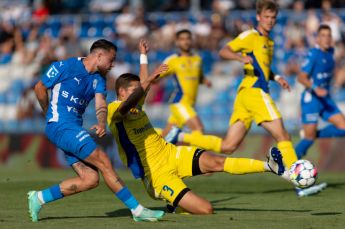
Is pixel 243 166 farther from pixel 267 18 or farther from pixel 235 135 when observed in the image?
pixel 267 18

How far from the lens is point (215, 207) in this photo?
38.4 ft

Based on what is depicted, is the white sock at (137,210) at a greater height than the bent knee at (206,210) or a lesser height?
greater

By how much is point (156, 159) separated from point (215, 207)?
1.24m

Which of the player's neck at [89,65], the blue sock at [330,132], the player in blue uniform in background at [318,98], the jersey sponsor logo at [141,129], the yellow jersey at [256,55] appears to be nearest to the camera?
the player's neck at [89,65]

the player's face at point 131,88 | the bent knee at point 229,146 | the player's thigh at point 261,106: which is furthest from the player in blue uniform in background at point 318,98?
the player's face at point 131,88

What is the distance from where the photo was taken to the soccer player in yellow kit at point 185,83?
17.0m

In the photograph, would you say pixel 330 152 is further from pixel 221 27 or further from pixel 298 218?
pixel 298 218

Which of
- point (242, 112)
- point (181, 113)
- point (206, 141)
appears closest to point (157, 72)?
point (242, 112)

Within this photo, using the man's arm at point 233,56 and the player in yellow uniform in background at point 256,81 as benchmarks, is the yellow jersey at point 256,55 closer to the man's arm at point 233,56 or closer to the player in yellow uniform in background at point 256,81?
the player in yellow uniform in background at point 256,81

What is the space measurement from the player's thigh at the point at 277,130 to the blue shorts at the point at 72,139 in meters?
3.66

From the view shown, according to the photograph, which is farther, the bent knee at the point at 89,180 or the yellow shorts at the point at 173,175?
the yellow shorts at the point at 173,175

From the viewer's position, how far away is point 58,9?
2642cm

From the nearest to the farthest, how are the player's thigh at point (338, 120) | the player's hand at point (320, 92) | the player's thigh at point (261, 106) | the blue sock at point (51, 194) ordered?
the blue sock at point (51, 194)
the player's thigh at point (261, 106)
the player's hand at point (320, 92)
the player's thigh at point (338, 120)

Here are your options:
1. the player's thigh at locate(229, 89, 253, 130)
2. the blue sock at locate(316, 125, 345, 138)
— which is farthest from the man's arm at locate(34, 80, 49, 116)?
the blue sock at locate(316, 125, 345, 138)
